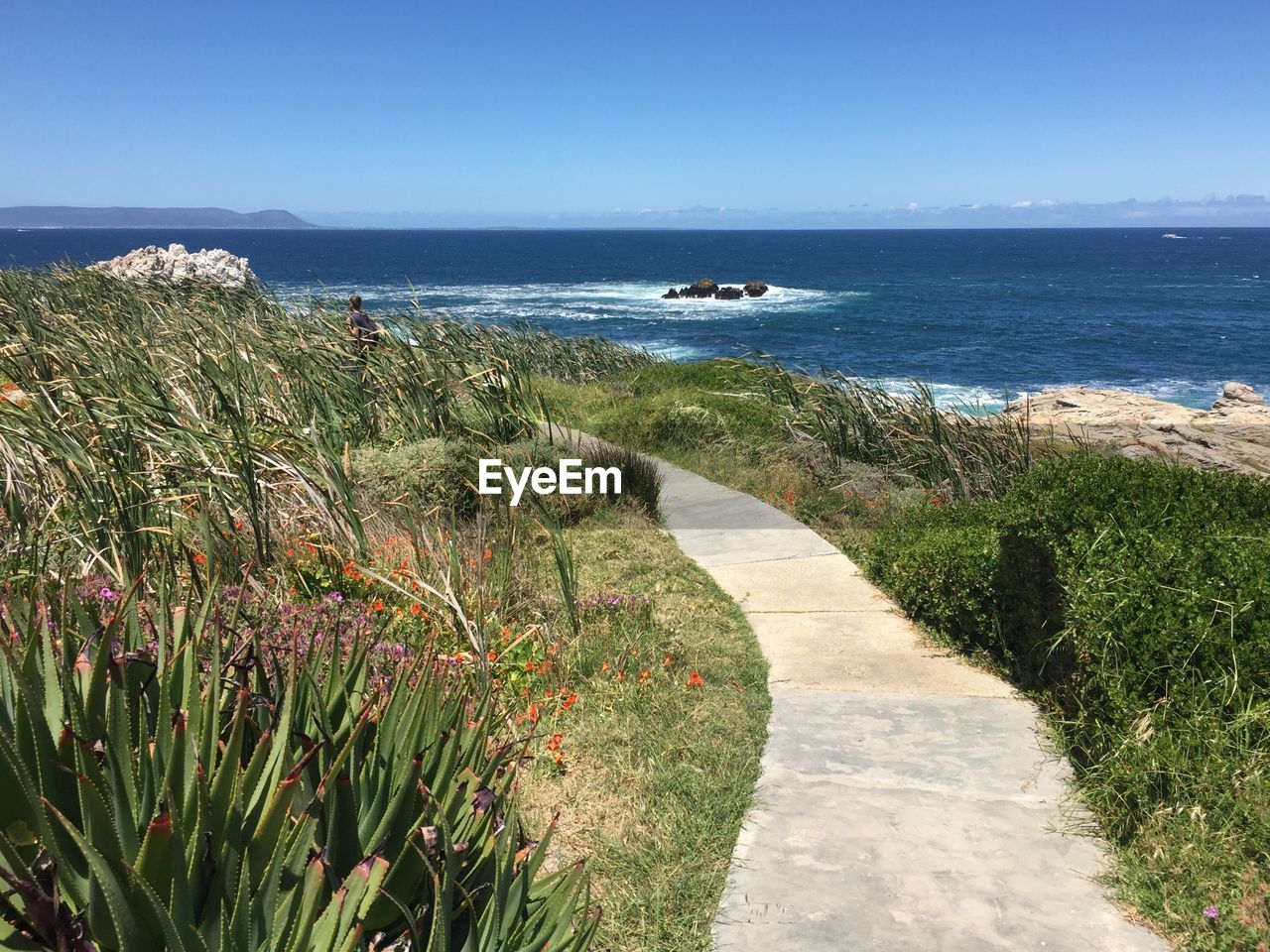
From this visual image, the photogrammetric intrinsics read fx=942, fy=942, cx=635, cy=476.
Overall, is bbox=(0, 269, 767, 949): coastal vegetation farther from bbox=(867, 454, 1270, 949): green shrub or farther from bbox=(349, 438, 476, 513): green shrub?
bbox=(867, 454, 1270, 949): green shrub

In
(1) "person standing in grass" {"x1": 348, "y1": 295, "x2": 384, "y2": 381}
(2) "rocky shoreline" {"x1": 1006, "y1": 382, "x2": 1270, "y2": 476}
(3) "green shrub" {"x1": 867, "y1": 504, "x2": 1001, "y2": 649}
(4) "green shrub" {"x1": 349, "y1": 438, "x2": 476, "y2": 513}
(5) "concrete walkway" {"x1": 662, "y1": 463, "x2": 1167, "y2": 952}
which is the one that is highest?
(1) "person standing in grass" {"x1": 348, "y1": 295, "x2": 384, "y2": 381}

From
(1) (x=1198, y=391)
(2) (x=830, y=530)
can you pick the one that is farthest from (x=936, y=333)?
(2) (x=830, y=530)

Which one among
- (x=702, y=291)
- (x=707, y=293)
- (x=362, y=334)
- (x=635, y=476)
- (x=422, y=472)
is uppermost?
(x=702, y=291)

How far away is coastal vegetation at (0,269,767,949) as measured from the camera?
191cm

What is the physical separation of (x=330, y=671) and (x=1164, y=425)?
22455 mm

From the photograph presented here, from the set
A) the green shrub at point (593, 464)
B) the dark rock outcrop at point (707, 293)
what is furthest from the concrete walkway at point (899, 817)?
the dark rock outcrop at point (707, 293)

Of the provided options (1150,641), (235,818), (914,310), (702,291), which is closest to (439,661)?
(235,818)

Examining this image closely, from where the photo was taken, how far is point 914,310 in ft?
211

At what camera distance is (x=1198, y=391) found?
35906 mm

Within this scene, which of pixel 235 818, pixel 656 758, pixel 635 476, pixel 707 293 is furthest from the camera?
pixel 707 293

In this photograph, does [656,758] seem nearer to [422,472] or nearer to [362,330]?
[422,472]

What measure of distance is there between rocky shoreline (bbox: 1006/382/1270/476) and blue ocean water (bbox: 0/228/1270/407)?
15.4 ft

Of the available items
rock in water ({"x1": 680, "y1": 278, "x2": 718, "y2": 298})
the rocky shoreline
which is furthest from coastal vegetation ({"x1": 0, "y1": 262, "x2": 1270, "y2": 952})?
rock in water ({"x1": 680, "y1": 278, "x2": 718, "y2": 298})

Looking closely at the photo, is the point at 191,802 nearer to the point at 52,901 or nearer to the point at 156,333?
the point at 52,901
